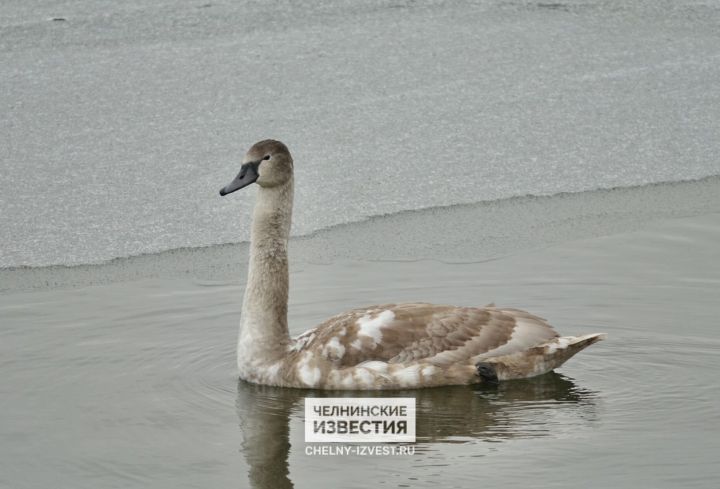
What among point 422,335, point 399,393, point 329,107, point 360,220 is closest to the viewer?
point 399,393

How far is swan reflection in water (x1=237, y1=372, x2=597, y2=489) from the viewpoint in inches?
239

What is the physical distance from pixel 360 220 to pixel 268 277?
2.45m

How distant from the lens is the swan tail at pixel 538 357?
700cm

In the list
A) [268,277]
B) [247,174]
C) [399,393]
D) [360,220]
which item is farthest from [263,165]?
[360,220]

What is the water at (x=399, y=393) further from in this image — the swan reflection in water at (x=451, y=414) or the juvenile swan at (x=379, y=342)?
the juvenile swan at (x=379, y=342)

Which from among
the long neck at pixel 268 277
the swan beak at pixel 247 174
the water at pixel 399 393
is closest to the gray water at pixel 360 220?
the water at pixel 399 393

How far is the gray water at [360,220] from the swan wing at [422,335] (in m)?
0.22

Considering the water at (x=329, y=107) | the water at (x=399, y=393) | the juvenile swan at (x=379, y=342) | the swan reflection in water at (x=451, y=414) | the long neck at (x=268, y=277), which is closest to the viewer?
the water at (x=399, y=393)

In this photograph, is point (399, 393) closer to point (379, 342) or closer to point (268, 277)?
point (379, 342)

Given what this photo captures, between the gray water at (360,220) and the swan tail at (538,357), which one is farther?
the swan tail at (538,357)

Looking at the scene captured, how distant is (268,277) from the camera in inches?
289

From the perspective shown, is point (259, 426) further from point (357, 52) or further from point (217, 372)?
point (357, 52)

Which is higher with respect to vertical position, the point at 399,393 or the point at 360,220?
the point at 360,220

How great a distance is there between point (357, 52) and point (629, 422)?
23.9ft
